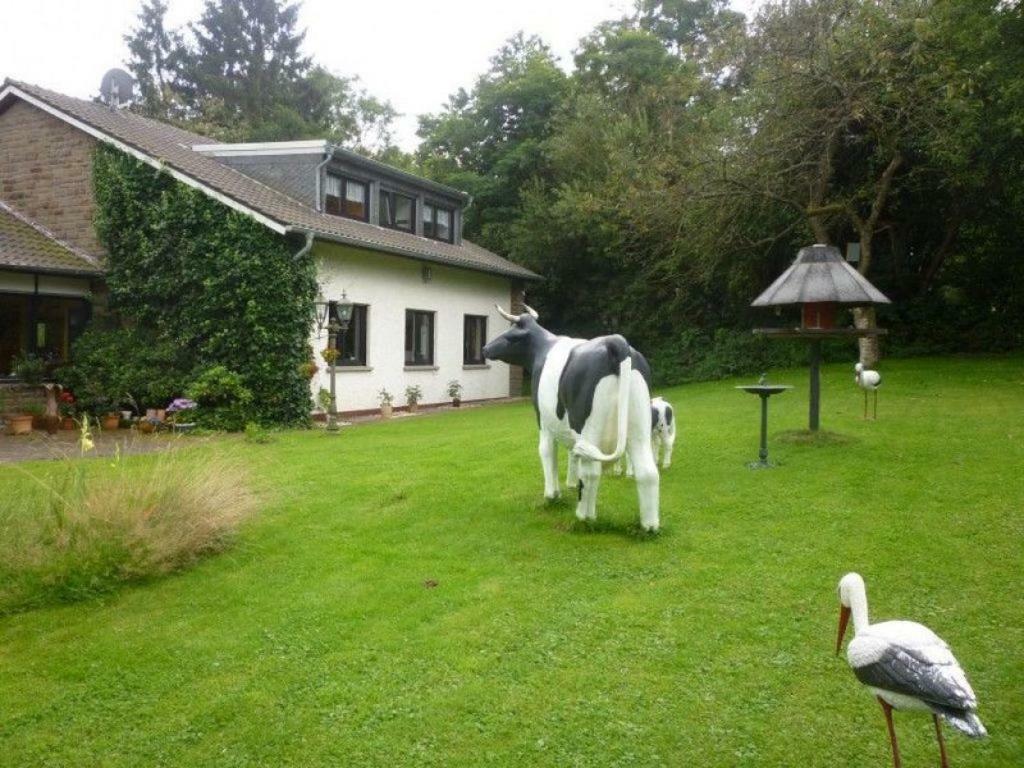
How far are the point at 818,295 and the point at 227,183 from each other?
40.0 ft

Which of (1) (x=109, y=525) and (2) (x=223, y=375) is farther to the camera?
(2) (x=223, y=375)

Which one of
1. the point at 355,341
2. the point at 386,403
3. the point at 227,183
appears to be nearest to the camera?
the point at 227,183

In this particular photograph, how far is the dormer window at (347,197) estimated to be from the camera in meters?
18.9

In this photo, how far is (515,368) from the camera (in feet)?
80.9

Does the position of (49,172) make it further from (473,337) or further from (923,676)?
(923,676)

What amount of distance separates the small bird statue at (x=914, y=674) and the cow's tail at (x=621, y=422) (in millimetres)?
3147

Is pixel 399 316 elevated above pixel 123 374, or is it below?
above

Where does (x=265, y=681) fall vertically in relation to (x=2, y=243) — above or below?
below

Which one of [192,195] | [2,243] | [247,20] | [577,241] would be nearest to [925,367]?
[577,241]

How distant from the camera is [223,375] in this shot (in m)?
15.0

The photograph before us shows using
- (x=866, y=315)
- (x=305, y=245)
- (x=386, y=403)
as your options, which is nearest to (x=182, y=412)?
(x=305, y=245)

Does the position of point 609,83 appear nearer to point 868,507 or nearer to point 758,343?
point 758,343

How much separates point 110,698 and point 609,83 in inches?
1073

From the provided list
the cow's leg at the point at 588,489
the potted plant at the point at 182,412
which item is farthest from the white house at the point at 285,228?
the cow's leg at the point at 588,489
